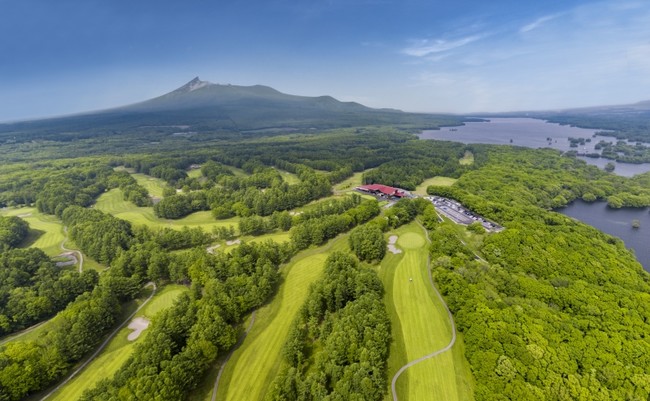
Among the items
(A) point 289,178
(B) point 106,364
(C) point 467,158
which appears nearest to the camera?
(B) point 106,364

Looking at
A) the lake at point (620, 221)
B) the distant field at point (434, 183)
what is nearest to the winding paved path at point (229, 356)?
the distant field at point (434, 183)

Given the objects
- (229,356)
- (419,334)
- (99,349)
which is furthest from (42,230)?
(419,334)

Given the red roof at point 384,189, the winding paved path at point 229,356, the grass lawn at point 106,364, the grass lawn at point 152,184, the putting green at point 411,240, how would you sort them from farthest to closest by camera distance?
the grass lawn at point 152,184, the red roof at point 384,189, the putting green at point 411,240, the grass lawn at point 106,364, the winding paved path at point 229,356

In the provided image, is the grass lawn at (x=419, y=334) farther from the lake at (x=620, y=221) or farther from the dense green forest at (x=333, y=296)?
the lake at (x=620, y=221)

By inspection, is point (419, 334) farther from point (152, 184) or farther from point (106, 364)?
point (152, 184)

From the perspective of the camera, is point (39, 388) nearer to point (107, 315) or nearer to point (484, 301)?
point (107, 315)

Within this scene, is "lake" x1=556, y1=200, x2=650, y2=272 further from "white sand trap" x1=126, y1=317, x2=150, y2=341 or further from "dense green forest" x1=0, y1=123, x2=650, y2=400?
"white sand trap" x1=126, y1=317, x2=150, y2=341
